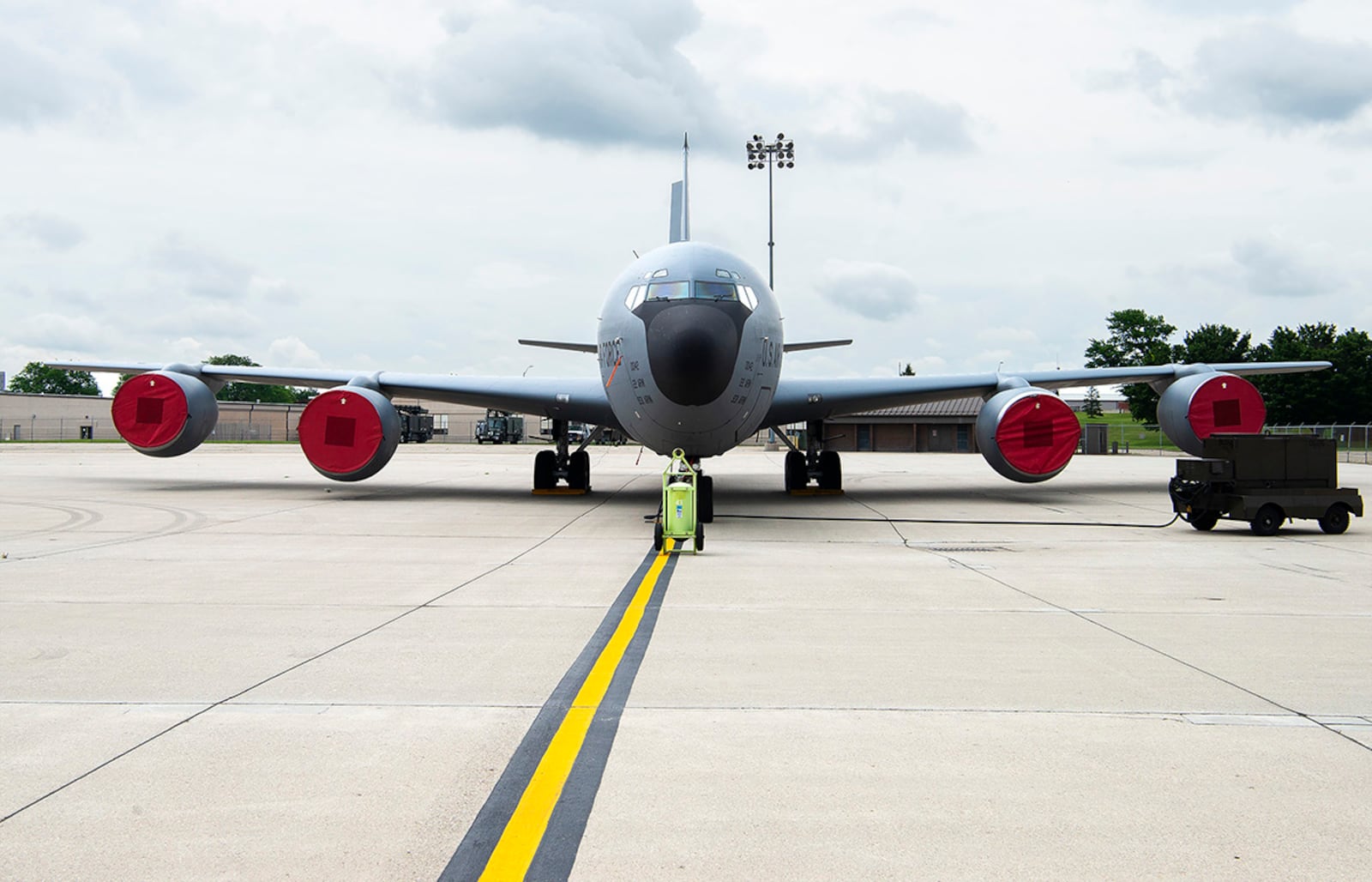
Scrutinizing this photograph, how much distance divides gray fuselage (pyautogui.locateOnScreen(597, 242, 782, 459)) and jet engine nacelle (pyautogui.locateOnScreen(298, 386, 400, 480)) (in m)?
5.33

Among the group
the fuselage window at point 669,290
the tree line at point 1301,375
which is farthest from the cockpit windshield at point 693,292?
the tree line at point 1301,375

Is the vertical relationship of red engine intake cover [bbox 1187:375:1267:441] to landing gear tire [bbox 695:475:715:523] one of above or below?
above

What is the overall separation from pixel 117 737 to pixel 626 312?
1006 centimetres

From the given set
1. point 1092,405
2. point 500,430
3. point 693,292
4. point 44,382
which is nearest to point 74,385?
point 44,382

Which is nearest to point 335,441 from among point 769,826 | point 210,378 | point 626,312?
point 210,378

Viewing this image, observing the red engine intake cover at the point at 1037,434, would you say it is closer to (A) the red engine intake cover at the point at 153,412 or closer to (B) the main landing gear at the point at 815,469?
(B) the main landing gear at the point at 815,469

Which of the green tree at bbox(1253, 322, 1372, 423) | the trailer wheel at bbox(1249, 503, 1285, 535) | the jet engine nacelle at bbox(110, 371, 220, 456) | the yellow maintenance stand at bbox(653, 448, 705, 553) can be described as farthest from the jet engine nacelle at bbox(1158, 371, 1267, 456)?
the green tree at bbox(1253, 322, 1372, 423)

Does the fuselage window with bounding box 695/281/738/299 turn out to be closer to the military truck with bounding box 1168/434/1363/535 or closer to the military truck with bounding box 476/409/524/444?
the military truck with bounding box 1168/434/1363/535

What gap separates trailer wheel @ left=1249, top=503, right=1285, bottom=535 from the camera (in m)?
12.9

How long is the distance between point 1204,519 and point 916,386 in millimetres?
6674

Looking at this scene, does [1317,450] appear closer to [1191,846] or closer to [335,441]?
[1191,846]

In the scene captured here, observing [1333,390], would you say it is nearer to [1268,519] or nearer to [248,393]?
[1268,519]

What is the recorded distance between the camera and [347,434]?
17594mm

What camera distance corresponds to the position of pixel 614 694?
4.72 m
